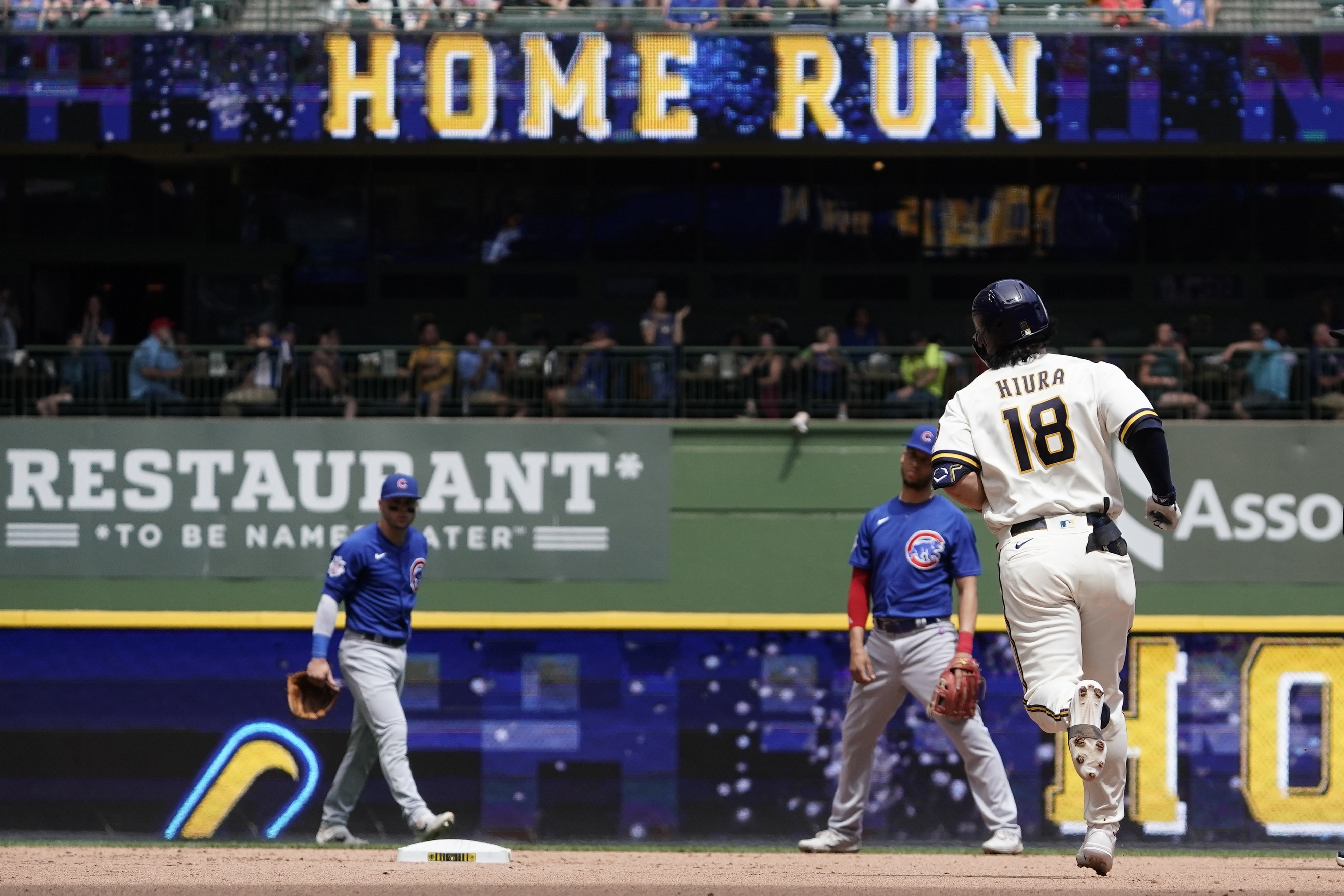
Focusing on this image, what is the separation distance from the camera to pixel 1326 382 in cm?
1445

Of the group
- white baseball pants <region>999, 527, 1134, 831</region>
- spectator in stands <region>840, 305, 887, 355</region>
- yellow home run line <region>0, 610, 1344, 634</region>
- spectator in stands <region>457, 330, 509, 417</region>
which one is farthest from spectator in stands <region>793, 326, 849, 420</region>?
white baseball pants <region>999, 527, 1134, 831</region>

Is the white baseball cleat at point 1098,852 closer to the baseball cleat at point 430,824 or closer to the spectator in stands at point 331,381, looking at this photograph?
the baseball cleat at point 430,824

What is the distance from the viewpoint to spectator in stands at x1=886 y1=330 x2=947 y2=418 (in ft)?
47.7

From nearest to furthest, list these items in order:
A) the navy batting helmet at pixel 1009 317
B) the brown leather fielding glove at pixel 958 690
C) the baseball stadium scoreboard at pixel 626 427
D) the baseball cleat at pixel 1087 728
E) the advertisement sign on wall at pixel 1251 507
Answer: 1. the baseball cleat at pixel 1087 728
2. the navy batting helmet at pixel 1009 317
3. the brown leather fielding glove at pixel 958 690
4. the advertisement sign on wall at pixel 1251 507
5. the baseball stadium scoreboard at pixel 626 427

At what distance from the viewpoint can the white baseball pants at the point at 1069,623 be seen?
214 inches

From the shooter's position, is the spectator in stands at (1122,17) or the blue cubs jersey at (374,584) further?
the spectator in stands at (1122,17)

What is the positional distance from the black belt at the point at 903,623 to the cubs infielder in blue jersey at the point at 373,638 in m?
2.26

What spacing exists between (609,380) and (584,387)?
221 millimetres

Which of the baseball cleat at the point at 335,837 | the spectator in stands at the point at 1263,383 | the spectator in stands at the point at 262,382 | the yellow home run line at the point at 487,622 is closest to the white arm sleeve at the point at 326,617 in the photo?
the yellow home run line at the point at 487,622

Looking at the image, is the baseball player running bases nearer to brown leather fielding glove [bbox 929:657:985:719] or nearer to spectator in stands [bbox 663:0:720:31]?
brown leather fielding glove [bbox 929:657:985:719]

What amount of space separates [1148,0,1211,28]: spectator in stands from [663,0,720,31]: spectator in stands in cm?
390

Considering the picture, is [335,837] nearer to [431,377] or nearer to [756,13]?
[431,377]

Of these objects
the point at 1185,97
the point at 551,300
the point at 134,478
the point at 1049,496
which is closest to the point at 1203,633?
the point at 1049,496

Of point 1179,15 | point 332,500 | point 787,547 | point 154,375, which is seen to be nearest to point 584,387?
point 787,547
